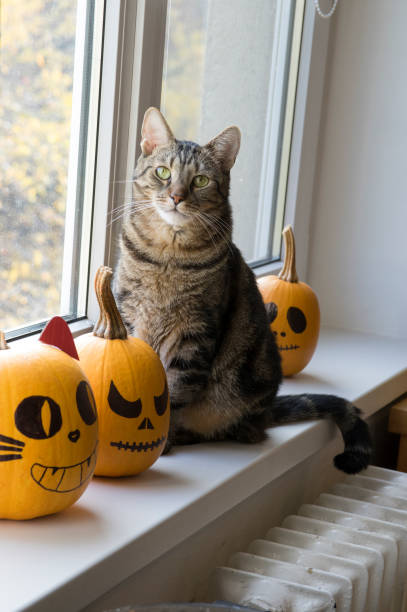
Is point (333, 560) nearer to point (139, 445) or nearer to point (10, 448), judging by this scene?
point (139, 445)

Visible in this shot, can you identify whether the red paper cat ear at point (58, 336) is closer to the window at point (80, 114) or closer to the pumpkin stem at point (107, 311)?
the pumpkin stem at point (107, 311)

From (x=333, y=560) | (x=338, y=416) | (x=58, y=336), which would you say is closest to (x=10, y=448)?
(x=58, y=336)

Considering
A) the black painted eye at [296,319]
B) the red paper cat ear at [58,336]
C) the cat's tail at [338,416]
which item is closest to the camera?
the red paper cat ear at [58,336]

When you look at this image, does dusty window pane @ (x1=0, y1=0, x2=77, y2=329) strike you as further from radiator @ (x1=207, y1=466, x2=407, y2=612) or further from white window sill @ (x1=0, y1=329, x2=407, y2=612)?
radiator @ (x1=207, y1=466, x2=407, y2=612)

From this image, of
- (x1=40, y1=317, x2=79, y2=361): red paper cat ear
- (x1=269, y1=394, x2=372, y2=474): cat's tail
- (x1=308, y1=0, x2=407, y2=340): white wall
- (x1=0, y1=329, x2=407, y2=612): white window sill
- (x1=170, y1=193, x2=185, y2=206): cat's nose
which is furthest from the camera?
(x1=308, y1=0, x2=407, y2=340): white wall

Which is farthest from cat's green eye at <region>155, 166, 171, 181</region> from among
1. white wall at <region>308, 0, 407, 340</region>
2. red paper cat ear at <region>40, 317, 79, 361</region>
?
white wall at <region>308, 0, 407, 340</region>

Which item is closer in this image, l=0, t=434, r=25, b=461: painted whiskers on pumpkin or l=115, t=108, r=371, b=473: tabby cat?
l=0, t=434, r=25, b=461: painted whiskers on pumpkin

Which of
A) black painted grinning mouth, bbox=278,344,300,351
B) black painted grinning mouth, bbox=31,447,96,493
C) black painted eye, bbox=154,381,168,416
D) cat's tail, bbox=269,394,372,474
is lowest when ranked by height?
cat's tail, bbox=269,394,372,474

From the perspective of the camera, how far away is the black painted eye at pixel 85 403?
0.86m

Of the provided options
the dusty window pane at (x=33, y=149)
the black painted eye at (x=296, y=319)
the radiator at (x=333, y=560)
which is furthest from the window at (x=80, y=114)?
the radiator at (x=333, y=560)

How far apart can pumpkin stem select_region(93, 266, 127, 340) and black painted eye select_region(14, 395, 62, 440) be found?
21 centimetres

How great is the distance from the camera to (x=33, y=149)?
1245 millimetres

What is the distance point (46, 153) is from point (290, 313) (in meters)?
0.60

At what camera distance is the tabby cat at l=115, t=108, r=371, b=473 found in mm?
1164
